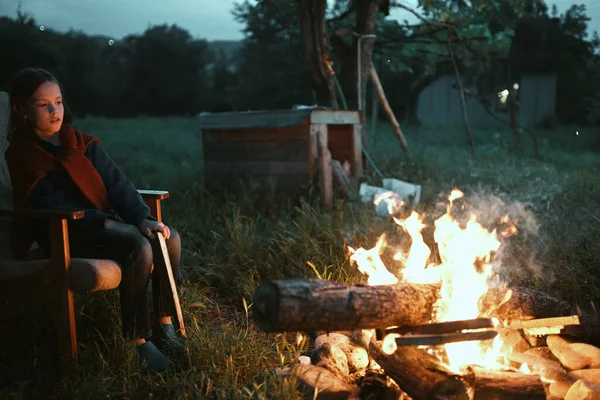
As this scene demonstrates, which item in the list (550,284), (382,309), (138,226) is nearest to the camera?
(382,309)

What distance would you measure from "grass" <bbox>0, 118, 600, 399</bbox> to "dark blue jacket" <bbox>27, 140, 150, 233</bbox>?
20.7 inches

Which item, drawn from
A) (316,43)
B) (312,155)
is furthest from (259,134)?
(316,43)

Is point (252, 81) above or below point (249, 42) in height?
below

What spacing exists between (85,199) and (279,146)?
333 centimetres

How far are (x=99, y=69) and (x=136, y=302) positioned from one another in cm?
2652

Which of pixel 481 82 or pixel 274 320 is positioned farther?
pixel 481 82

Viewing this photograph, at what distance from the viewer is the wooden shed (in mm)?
5949

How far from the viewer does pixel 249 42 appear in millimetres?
24109

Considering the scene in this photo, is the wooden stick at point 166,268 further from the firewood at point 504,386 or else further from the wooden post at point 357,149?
the wooden post at point 357,149

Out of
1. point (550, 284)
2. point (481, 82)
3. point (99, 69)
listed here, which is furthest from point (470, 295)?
point (99, 69)

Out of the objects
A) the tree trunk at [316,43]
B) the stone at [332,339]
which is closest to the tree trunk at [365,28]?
the tree trunk at [316,43]

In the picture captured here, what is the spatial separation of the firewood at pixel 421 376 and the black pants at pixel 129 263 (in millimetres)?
Result: 1157

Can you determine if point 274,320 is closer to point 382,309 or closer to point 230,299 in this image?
point 382,309

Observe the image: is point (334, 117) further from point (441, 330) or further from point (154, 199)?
point (441, 330)
